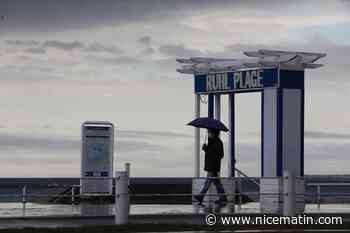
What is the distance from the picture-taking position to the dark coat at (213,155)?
3030cm

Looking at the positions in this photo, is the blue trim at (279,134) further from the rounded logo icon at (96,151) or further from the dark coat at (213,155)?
the rounded logo icon at (96,151)

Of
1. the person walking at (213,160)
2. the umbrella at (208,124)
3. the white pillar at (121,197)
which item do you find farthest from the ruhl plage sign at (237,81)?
the white pillar at (121,197)

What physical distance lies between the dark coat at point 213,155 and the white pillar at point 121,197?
6.28 metres

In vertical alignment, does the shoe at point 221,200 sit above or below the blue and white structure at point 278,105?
below

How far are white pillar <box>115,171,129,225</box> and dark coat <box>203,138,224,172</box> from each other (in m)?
6.28

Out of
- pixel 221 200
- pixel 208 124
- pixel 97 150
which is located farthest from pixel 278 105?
pixel 97 150

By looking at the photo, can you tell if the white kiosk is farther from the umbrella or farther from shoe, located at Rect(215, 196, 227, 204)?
the umbrella

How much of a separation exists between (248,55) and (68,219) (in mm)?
10387

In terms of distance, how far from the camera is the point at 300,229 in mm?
23203

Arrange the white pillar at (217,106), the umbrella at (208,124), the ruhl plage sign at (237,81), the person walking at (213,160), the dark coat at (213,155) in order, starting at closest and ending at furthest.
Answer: the person walking at (213,160)
the dark coat at (213,155)
the umbrella at (208,124)
the ruhl plage sign at (237,81)
the white pillar at (217,106)

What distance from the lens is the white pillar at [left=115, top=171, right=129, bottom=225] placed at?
24.2m

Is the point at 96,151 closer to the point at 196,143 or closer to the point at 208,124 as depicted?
the point at 196,143

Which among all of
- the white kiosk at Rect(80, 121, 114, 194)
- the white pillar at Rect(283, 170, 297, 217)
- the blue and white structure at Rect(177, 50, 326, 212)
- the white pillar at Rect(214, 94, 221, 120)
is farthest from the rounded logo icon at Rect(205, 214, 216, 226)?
the white kiosk at Rect(80, 121, 114, 194)

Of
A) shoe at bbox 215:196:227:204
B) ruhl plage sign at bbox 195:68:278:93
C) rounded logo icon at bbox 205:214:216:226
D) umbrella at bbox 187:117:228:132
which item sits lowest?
rounded logo icon at bbox 205:214:216:226
